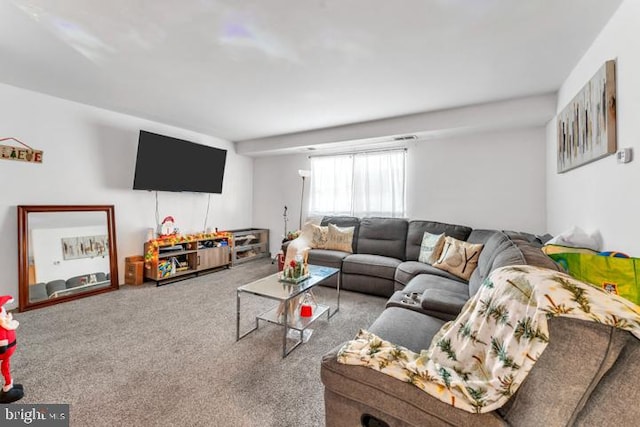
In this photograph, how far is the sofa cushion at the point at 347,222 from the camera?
4.16 meters

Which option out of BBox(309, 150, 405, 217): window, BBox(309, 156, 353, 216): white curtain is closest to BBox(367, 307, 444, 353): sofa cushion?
BBox(309, 150, 405, 217): window

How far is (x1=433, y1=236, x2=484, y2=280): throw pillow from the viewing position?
9.05ft

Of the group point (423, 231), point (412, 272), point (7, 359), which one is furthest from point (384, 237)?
point (7, 359)

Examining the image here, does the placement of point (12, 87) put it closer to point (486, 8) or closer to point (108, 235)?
point (108, 235)

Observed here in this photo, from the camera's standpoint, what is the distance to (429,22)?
1721 mm

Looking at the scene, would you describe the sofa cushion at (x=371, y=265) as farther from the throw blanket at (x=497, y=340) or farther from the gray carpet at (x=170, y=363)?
the throw blanket at (x=497, y=340)

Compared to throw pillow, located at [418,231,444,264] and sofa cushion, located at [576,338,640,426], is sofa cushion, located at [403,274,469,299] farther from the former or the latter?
sofa cushion, located at [576,338,640,426]

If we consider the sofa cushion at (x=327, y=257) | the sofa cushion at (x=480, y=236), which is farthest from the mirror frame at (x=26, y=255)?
the sofa cushion at (x=480, y=236)

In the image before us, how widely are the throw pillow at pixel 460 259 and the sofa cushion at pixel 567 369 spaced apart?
220 centimetres

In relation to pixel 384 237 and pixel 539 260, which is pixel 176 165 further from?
pixel 539 260

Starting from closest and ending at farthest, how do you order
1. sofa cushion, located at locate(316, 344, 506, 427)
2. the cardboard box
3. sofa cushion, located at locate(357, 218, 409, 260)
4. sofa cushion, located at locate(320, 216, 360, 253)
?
sofa cushion, located at locate(316, 344, 506, 427)
the cardboard box
sofa cushion, located at locate(357, 218, 409, 260)
sofa cushion, located at locate(320, 216, 360, 253)

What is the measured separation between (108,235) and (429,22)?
13.6 feet

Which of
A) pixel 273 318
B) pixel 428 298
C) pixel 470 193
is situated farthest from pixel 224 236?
pixel 470 193

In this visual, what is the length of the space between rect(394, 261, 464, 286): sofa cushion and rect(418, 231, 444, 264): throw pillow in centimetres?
12
